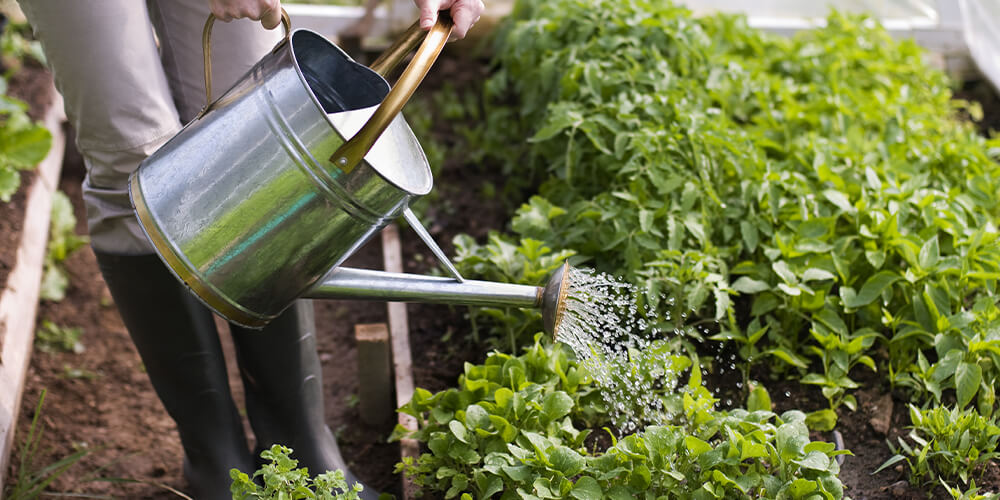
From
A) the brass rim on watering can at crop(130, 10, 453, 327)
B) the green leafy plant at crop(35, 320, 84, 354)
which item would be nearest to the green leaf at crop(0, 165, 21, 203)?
the green leafy plant at crop(35, 320, 84, 354)

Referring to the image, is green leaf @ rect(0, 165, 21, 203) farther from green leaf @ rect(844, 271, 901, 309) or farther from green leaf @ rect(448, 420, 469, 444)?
green leaf @ rect(844, 271, 901, 309)

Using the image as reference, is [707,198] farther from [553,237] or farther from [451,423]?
[451,423]

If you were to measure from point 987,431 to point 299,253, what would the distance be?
1207 millimetres

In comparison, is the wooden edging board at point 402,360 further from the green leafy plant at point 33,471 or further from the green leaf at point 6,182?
the green leaf at point 6,182

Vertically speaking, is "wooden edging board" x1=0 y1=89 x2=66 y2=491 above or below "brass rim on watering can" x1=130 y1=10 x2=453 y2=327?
below

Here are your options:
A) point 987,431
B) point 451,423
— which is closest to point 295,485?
point 451,423

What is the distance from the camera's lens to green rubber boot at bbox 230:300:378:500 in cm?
181

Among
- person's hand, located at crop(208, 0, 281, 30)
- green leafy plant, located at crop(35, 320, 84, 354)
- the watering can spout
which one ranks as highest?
person's hand, located at crop(208, 0, 281, 30)

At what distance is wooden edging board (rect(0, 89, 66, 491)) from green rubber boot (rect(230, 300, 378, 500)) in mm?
504

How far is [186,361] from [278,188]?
1.98ft

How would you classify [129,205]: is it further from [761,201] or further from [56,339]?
[761,201]

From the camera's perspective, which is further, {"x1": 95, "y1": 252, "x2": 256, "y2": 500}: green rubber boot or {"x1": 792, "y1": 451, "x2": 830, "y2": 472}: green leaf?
{"x1": 95, "y1": 252, "x2": 256, "y2": 500}: green rubber boot

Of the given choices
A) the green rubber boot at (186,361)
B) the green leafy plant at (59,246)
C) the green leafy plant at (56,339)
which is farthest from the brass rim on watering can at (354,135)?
the green leafy plant at (59,246)

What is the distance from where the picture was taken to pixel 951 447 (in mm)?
1657
